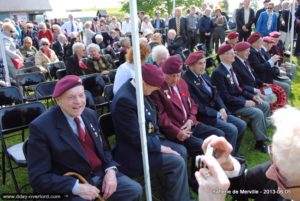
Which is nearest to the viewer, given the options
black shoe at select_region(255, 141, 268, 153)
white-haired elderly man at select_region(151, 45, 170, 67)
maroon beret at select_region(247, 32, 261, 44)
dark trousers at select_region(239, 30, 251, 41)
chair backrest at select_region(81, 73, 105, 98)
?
black shoe at select_region(255, 141, 268, 153)

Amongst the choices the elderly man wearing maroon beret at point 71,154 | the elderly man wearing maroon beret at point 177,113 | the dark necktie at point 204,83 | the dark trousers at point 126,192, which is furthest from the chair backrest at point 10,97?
the dark trousers at point 126,192

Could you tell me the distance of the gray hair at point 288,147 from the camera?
1.41 metres

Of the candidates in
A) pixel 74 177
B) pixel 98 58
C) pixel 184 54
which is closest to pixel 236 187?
pixel 74 177

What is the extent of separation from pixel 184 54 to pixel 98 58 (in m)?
2.65

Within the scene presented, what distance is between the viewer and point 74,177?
2785 mm

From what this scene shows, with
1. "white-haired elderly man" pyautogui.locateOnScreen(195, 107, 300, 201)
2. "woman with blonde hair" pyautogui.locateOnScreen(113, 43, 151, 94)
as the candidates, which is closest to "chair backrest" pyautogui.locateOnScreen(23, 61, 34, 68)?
"woman with blonde hair" pyautogui.locateOnScreen(113, 43, 151, 94)

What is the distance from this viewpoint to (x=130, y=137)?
3.33 metres

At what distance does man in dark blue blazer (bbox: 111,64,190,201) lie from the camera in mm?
3324

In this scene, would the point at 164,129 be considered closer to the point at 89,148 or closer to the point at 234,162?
the point at 89,148

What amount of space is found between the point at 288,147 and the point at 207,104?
3.24 m

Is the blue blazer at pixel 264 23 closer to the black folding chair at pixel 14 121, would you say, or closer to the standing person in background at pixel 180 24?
the standing person in background at pixel 180 24

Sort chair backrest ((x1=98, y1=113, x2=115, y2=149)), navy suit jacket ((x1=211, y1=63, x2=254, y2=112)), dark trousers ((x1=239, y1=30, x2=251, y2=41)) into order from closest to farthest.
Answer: chair backrest ((x1=98, y1=113, x2=115, y2=149)) → navy suit jacket ((x1=211, y1=63, x2=254, y2=112)) → dark trousers ((x1=239, y1=30, x2=251, y2=41))

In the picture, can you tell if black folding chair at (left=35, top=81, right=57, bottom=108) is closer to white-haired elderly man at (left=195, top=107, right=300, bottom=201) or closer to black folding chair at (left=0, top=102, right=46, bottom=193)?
black folding chair at (left=0, top=102, right=46, bottom=193)

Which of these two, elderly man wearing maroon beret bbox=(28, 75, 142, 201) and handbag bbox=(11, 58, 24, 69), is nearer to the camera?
elderly man wearing maroon beret bbox=(28, 75, 142, 201)
